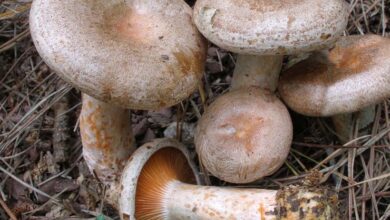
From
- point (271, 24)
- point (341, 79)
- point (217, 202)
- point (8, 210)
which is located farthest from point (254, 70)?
point (8, 210)

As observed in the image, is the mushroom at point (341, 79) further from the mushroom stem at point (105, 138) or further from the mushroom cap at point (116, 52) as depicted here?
the mushroom stem at point (105, 138)

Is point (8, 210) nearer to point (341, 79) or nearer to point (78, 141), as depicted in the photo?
point (78, 141)

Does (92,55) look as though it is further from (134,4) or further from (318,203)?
(318,203)

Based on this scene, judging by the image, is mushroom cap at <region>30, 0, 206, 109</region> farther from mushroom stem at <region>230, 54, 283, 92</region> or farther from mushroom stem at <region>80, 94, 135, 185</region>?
mushroom stem at <region>80, 94, 135, 185</region>

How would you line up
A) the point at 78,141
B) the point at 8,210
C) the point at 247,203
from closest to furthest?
the point at 247,203 → the point at 8,210 → the point at 78,141

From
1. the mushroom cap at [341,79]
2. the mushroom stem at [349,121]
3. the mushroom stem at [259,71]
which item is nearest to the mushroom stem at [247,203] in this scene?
the mushroom cap at [341,79]

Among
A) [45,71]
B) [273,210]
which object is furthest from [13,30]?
[273,210]

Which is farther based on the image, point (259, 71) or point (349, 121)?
point (349, 121)
